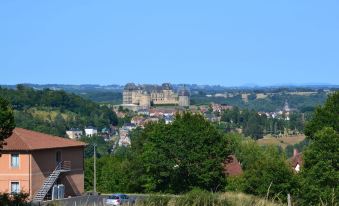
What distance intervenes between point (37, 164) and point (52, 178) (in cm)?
144

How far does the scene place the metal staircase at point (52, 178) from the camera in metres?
55.8

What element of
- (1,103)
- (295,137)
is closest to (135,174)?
(1,103)

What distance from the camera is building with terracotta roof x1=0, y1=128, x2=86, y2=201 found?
2222 inches

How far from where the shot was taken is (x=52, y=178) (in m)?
58.0

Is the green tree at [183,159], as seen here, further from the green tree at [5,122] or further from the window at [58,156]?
the green tree at [5,122]

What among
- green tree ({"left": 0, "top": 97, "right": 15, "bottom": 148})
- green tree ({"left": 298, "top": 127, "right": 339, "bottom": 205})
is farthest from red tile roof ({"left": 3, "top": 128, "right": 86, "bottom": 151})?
green tree ({"left": 298, "top": 127, "right": 339, "bottom": 205})

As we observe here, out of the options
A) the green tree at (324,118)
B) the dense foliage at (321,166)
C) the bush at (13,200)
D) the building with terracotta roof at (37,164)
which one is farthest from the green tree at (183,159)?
the bush at (13,200)

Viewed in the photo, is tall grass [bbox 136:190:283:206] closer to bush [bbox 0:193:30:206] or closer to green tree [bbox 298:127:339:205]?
bush [bbox 0:193:30:206]

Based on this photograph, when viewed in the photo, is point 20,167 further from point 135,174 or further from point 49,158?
point 135,174

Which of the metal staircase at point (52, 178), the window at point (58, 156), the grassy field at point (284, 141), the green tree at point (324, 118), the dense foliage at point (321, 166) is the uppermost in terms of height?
the green tree at point (324, 118)

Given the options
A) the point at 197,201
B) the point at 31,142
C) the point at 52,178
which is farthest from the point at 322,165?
the point at 197,201

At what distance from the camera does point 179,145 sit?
58500 millimetres

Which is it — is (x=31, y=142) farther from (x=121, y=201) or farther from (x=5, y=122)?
(x=121, y=201)

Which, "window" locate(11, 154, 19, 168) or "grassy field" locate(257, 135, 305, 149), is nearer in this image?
"window" locate(11, 154, 19, 168)
